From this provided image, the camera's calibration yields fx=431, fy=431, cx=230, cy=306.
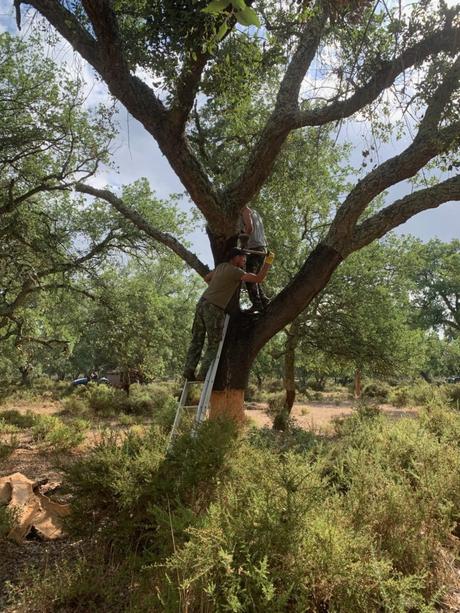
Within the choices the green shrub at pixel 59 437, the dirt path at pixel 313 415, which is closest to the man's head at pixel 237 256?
the green shrub at pixel 59 437

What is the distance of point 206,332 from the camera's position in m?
5.92

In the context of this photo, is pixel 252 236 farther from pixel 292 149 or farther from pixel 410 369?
pixel 410 369

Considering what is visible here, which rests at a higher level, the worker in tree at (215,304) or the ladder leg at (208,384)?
the worker in tree at (215,304)

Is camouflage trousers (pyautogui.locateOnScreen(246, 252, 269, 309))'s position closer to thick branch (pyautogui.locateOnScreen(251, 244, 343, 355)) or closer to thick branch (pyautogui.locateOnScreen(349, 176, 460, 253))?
thick branch (pyautogui.locateOnScreen(251, 244, 343, 355))

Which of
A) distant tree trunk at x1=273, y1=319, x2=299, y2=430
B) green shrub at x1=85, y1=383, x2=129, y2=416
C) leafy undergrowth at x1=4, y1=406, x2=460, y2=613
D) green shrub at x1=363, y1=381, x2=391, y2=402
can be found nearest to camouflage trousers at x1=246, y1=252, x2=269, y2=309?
leafy undergrowth at x1=4, y1=406, x2=460, y2=613

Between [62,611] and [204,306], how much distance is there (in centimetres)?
364

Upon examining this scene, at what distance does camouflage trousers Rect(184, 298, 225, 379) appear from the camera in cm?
→ 576

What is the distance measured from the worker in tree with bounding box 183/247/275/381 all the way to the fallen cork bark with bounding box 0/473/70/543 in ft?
7.21

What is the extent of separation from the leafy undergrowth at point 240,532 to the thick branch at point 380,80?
424 cm

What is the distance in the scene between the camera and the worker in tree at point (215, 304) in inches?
222

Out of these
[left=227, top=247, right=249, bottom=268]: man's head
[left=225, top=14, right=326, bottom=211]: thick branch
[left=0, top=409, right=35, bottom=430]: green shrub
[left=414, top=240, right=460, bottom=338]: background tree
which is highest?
[left=414, top=240, right=460, bottom=338]: background tree

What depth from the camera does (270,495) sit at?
319cm

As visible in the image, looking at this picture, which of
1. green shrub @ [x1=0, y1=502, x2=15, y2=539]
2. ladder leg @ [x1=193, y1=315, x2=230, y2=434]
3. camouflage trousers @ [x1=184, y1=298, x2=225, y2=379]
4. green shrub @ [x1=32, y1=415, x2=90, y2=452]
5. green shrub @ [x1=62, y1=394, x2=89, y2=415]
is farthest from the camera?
green shrub @ [x1=62, y1=394, x2=89, y2=415]

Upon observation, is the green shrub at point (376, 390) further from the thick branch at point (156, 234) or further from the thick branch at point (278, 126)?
the thick branch at point (278, 126)
